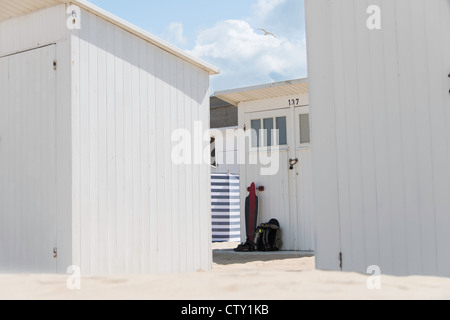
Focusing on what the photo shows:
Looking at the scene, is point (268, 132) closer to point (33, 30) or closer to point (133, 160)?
point (133, 160)

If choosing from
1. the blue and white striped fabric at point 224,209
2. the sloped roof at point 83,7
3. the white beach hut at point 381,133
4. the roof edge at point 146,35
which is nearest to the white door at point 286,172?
the blue and white striped fabric at point 224,209

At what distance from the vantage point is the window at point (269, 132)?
10.6 metres

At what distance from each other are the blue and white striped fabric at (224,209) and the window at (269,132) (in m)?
2.21

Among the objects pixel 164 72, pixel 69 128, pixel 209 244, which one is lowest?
pixel 209 244

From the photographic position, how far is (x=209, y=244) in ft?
24.1

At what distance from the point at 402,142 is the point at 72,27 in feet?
11.1

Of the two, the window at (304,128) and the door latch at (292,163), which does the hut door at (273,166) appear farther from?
the window at (304,128)

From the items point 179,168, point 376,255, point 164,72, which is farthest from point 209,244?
point 376,255

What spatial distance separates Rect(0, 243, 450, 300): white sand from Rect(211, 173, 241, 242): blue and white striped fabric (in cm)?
963
